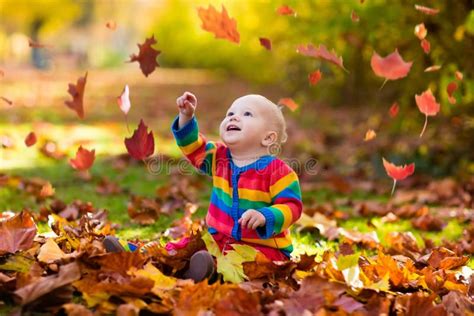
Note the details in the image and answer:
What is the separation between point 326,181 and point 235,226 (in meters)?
3.20

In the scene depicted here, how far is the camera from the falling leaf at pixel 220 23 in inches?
111

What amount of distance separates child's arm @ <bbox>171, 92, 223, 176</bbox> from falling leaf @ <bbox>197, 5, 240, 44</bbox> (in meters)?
0.39

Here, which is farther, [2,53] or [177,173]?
[2,53]

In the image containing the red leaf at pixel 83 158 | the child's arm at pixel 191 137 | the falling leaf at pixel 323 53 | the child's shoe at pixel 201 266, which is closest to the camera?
the child's shoe at pixel 201 266

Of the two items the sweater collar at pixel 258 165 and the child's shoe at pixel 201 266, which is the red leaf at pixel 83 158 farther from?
the child's shoe at pixel 201 266

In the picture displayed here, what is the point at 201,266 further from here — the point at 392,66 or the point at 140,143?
the point at 392,66

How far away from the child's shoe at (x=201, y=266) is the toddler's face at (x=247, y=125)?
0.50 meters

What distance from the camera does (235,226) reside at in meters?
2.50

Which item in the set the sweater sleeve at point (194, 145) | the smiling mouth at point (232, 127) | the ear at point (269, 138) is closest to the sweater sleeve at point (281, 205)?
the ear at point (269, 138)

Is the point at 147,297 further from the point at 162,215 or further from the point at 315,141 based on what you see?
the point at 315,141

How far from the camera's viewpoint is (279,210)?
2.37 m

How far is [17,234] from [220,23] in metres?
1.20

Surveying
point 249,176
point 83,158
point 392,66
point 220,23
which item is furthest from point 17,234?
point 392,66

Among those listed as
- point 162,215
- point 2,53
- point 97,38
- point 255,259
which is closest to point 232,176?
point 255,259
